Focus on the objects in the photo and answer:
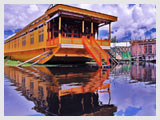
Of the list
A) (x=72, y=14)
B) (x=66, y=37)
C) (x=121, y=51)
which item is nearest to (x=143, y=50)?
(x=121, y=51)

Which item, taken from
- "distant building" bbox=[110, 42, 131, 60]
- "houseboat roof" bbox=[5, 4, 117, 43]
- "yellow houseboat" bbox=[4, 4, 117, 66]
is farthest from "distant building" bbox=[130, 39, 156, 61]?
"houseboat roof" bbox=[5, 4, 117, 43]

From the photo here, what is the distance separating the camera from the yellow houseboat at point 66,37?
51.9 ft

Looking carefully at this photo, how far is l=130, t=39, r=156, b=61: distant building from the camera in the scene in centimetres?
3581

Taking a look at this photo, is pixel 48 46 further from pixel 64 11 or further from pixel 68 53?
pixel 64 11

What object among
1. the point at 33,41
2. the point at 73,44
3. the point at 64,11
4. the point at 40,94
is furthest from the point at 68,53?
the point at 40,94

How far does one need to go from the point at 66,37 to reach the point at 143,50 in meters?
26.9

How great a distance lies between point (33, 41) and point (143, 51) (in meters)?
26.4

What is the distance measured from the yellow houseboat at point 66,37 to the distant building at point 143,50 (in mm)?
19084

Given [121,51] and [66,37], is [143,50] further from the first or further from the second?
[66,37]

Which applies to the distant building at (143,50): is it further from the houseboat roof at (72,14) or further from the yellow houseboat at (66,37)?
the houseboat roof at (72,14)

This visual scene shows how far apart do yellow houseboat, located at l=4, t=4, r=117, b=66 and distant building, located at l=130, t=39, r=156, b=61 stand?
19084mm

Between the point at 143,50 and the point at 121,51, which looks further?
the point at 121,51

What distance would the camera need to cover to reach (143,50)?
1476 inches

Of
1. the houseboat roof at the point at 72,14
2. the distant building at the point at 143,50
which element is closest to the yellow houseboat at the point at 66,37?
the houseboat roof at the point at 72,14
